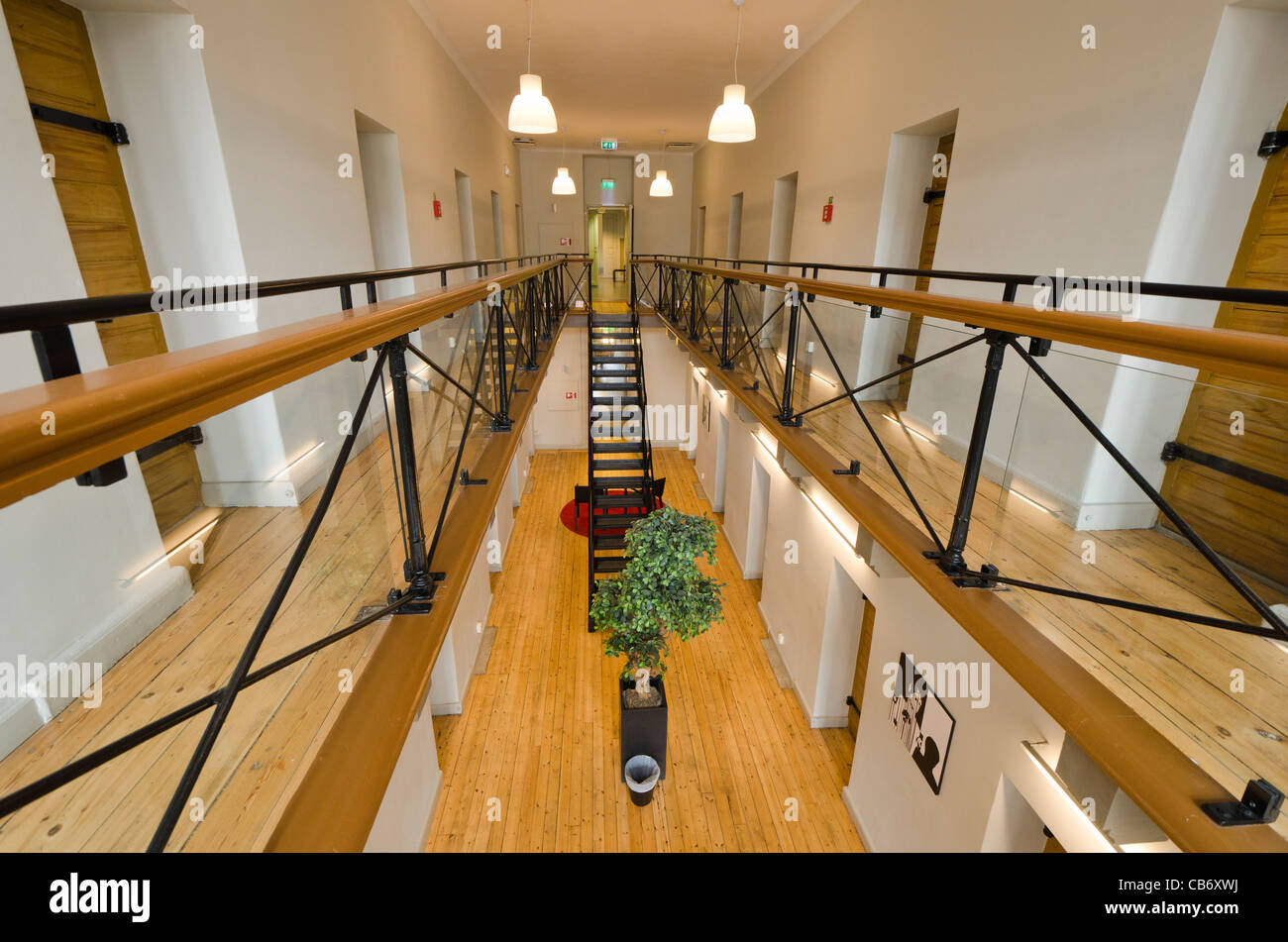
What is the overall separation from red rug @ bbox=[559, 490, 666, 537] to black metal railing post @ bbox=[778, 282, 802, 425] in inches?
113

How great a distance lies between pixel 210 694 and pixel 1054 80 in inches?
179

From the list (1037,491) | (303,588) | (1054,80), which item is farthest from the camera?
(1054,80)

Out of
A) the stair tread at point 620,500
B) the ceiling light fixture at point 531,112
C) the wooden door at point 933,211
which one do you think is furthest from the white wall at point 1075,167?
the stair tread at point 620,500

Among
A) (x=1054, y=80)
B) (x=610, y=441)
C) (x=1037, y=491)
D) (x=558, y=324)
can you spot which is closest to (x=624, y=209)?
(x=558, y=324)

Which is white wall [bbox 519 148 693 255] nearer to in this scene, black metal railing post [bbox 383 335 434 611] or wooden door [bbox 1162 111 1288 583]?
black metal railing post [bbox 383 335 434 611]

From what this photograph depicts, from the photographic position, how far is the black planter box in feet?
13.4

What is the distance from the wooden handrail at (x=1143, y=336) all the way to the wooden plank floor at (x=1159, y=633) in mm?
575

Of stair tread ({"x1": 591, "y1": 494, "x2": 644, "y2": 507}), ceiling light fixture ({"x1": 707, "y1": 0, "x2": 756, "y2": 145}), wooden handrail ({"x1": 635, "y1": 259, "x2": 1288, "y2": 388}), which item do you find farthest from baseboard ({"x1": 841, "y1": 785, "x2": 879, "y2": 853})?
ceiling light fixture ({"x1": 707, "y1": 0, "x2": 756, "y2": 145})

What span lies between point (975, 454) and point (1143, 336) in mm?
824

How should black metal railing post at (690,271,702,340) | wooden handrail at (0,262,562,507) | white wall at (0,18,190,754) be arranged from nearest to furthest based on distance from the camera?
wooden handrail at (0,262,562,507) → white wall at (0,18,190,754) → black metal railing post at (690,271,702,340)

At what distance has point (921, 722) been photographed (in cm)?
299

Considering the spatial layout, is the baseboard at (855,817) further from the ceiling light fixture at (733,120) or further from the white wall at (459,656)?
the ceiling light fixture at (733,120)
